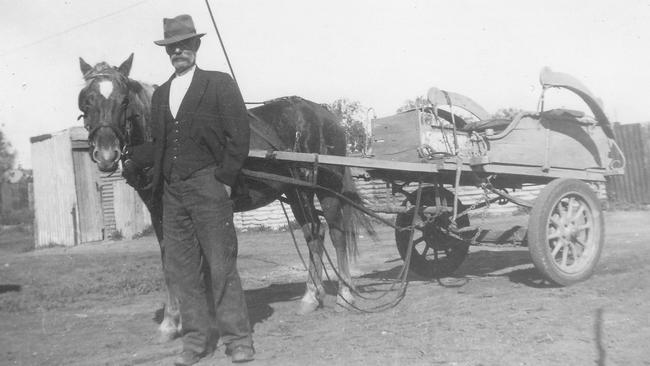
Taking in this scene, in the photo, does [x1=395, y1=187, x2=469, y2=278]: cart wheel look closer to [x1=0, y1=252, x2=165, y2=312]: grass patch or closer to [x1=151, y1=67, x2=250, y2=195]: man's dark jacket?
[x1=151, y1=67, x2=250, y2=195]: man's dark jacket

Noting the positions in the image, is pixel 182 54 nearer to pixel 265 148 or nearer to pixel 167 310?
pixel 265 148

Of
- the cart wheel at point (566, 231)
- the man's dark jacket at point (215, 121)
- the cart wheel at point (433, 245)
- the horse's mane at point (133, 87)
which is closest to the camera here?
the man's dark jacket at point (215, 121)

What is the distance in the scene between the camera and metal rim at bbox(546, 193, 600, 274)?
5730 millimetres

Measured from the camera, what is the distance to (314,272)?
5.98 m

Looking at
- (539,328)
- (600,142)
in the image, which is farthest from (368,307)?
(600,142)

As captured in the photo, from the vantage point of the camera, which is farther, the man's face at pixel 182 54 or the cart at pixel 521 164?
the cart at pixel 521 164

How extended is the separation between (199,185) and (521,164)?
3.18m

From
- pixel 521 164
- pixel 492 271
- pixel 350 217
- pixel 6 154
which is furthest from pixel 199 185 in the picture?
pixel 6 154

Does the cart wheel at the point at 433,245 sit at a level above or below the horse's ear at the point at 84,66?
below

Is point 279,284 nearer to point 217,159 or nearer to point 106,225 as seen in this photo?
point 217,159

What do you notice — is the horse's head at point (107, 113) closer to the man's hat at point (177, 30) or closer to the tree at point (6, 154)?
the man's hat at point (177, 30)

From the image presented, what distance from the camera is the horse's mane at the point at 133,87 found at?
177 inches

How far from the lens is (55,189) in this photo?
61.7ft

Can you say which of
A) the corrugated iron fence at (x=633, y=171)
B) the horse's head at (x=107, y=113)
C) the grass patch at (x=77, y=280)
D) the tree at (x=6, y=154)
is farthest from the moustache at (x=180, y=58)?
the tree at (x=6, y=154)
